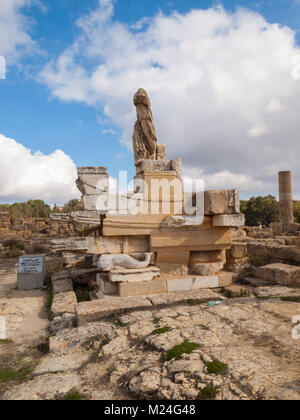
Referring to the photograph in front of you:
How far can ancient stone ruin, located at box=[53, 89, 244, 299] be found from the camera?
5387 millimetres

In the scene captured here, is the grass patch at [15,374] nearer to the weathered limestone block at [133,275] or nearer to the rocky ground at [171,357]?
the rocky ground at [171,357]

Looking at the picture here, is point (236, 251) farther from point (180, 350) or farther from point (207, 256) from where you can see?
point (180, 350)

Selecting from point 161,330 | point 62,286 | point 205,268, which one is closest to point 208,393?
point 161,330

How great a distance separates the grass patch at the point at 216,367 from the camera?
2.09 metres

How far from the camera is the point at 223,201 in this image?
5832 mm

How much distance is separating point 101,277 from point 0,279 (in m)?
4.76

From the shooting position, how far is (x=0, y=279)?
8.65m

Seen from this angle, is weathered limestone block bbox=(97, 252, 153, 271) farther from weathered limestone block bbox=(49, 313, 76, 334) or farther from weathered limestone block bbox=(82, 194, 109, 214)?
weathered limestone block bbox=(49, 313, 76, 334)

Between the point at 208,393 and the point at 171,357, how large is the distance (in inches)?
22.1

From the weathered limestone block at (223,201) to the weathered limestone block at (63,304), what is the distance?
10.6 ft

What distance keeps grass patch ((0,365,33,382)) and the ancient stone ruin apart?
2.31m

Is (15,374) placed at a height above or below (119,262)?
below
